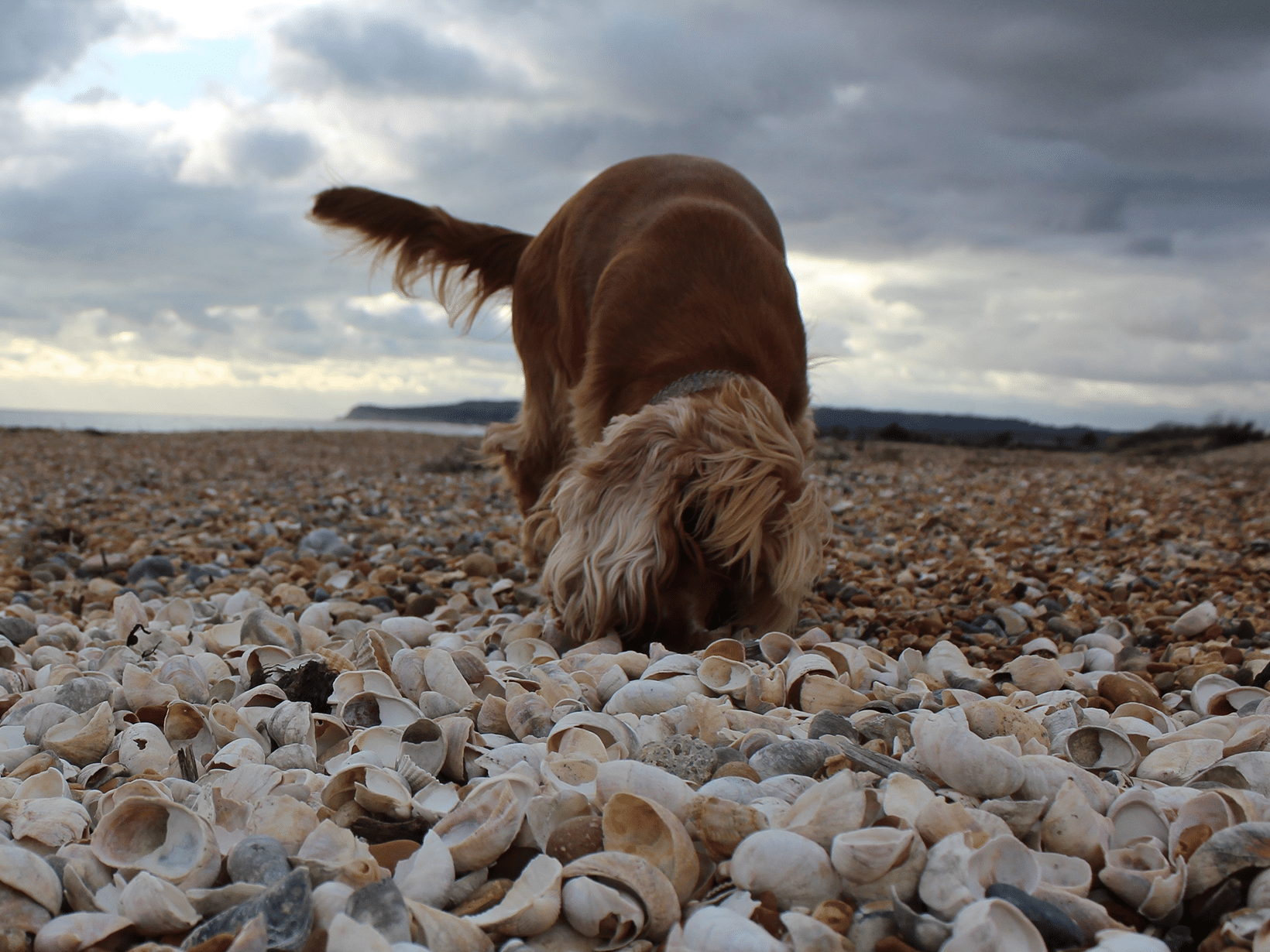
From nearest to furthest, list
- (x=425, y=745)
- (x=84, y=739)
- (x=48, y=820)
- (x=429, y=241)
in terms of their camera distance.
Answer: (x=48, y=820), (x=425, y=745), (x=84, y=739), (x=429, y=241)

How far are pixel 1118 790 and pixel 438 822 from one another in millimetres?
1096

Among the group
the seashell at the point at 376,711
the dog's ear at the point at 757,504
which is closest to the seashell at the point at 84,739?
the seashell at the point at 376,711

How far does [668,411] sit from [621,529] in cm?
42

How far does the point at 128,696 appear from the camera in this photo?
194cm

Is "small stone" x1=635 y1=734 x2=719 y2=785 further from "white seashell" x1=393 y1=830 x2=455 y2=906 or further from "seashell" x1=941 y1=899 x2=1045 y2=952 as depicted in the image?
"seashell" x1=941 y1=899 x2=1045 y2=952

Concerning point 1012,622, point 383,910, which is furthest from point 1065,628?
point 383,910

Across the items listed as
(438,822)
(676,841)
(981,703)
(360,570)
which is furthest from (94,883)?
(360,570)

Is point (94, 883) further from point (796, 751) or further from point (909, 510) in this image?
point (909, 510)

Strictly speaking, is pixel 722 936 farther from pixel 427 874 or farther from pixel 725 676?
pixel 725 676

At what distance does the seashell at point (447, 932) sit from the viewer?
108 cm

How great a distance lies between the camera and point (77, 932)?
1.11 metres

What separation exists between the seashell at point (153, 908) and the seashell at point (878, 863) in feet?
2.65

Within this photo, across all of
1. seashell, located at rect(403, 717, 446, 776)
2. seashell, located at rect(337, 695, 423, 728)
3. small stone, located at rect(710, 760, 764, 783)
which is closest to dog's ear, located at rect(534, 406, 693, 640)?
seashell, located at rect(337, 695, 423, 728)

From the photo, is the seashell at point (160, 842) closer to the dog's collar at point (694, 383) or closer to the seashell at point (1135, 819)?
the seashell at point (1135, 819)
